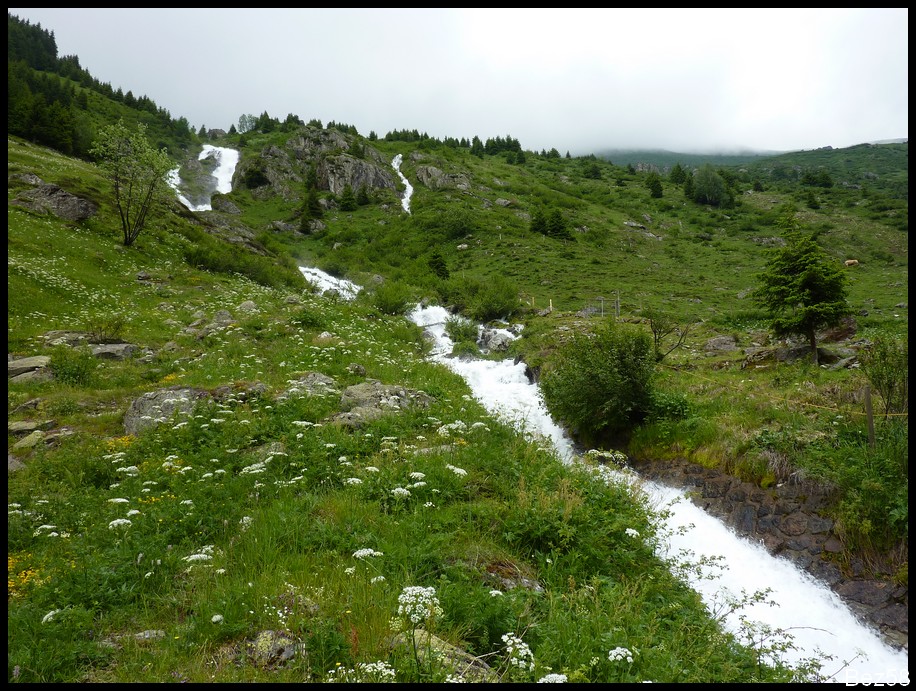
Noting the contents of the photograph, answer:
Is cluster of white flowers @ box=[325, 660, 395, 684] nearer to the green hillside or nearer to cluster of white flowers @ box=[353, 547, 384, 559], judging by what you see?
the green hillside

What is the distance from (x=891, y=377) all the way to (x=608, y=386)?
20.3ft

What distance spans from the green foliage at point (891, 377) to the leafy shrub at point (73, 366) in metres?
20.4

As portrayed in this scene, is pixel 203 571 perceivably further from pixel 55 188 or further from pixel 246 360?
pixel 55 188

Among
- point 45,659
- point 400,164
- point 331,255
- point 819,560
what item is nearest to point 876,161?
point 400,164

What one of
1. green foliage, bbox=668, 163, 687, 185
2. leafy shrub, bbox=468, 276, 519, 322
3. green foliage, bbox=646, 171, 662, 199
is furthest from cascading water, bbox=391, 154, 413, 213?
green foliage, bbox=668, 163, 687, 185

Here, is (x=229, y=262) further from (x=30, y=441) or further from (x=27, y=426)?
(x=30, y=441)

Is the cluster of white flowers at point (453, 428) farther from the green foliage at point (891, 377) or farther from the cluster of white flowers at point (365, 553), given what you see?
the green foliage at point (891, 377)

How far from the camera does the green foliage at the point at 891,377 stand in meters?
9.41

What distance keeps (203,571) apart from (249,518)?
1.05 m

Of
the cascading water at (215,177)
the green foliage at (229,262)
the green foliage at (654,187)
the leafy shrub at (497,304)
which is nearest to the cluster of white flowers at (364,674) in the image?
the leafy shrub at (497,304)

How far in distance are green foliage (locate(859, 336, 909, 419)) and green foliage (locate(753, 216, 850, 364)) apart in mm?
4897

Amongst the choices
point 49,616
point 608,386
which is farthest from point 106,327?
point 608,386

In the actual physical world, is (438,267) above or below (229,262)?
above

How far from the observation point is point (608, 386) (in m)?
13.2
